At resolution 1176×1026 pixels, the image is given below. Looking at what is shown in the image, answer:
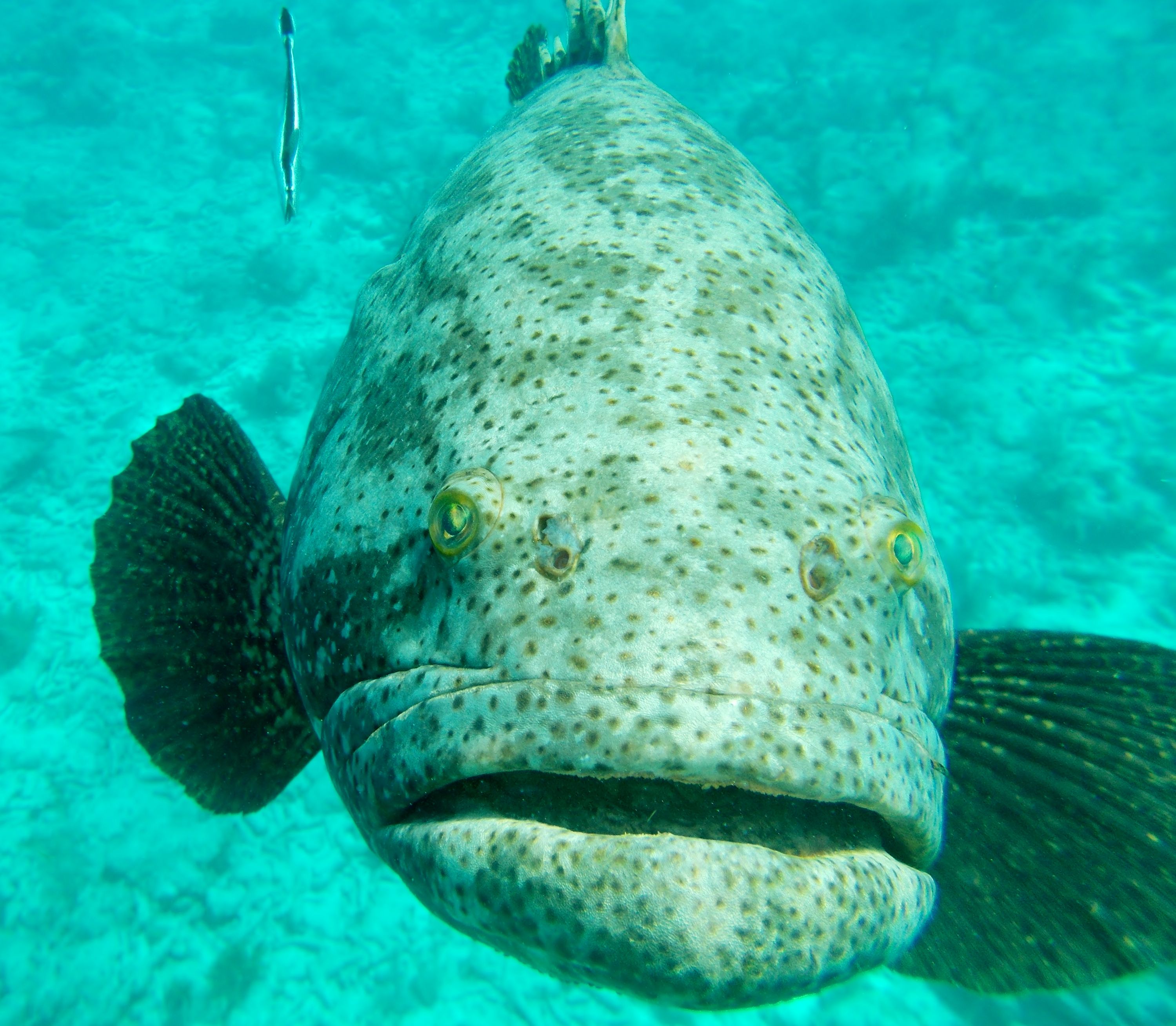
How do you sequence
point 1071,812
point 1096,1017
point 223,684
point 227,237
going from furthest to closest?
1. point 227,237
2. point 1096,1017
3. point 223,684
4. point 1071,812

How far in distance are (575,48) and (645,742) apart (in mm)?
5350

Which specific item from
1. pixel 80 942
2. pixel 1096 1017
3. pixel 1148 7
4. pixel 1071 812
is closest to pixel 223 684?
pixel 1071 812

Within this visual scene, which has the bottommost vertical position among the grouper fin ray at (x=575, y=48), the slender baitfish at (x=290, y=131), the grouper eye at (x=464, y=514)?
the grouper eye at (x=464, y=514)

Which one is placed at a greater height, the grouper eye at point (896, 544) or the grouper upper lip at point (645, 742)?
the grouper eye at point (896, 544)

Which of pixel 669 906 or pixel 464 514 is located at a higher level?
pixel 464 514

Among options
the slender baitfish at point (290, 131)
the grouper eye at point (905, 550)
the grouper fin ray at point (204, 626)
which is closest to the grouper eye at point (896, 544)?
the grouper eye at point (905, 550)

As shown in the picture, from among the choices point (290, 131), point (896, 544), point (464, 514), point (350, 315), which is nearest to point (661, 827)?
point (464, 514)

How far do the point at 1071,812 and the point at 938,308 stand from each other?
1458cm

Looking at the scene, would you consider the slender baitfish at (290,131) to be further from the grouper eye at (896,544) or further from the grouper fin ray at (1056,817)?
the grouper fin ray at (1056,817)

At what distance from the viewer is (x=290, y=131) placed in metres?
4.73

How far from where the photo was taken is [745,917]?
4.66 ft

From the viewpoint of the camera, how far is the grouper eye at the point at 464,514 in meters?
1.83

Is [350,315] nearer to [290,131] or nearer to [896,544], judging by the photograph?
[290,131]

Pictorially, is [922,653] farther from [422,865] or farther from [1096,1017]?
[1096,1017]
